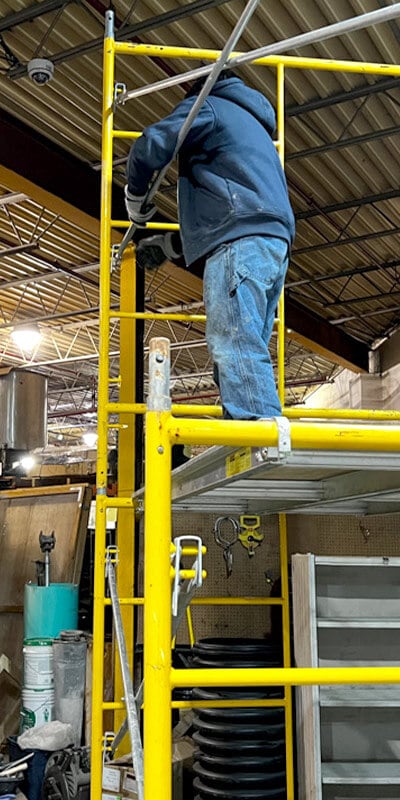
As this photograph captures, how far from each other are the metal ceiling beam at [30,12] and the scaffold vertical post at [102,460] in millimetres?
2388

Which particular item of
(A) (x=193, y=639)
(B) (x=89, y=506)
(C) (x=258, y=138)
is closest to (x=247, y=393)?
(C) (x=258, y=138)

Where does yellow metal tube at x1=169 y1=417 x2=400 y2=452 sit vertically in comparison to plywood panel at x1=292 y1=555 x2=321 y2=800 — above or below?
above

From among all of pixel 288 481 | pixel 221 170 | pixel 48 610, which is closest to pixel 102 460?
pixel 288 481

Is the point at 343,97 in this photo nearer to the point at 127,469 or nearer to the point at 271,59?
the point at 271,59

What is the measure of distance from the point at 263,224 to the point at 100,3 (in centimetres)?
421

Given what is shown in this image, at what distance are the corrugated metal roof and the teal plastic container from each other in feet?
12.5

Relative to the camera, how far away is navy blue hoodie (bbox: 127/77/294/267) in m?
2.75

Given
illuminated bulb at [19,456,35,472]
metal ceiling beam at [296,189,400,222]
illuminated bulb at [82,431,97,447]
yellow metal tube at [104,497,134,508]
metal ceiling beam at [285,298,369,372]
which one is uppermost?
metal ceiling beam at [296,189,400,222]

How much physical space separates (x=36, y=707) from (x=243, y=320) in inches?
195

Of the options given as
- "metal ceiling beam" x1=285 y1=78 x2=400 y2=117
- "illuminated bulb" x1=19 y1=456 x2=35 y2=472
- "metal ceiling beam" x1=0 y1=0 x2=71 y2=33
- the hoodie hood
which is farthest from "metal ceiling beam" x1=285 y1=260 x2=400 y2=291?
the hoodie hood

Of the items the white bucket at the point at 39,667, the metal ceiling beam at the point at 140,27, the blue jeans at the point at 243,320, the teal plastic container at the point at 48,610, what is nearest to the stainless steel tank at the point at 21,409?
the teal plastic container at the point at 48,610

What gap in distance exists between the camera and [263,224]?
2.76m

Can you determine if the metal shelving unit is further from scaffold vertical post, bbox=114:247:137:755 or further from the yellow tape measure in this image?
scaffold vertical post, bbox=114:247:137:755

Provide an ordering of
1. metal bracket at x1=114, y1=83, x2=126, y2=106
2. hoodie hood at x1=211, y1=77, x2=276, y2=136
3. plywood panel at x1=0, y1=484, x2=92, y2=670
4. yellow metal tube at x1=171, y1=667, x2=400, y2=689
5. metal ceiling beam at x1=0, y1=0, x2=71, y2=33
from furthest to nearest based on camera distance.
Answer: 1. plywood panel at x1=0, y1=484, x2=92, y2=670
2. metal ceiling beam at x1=0, y1=0, x2=71, y2=33
3. metal bracket at x1=114, y1=83, x2=126, y2=106
4. hoodie hood at x1=211, y1=77, x2=276, y2=136
5. yellow metal tube at x1=171, y1=667, x2=400, y2=689
